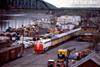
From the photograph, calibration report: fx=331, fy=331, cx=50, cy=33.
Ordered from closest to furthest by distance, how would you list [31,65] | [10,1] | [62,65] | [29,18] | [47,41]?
[62,65] < [31,65] < [47,41] < [10,1] < [29,18]

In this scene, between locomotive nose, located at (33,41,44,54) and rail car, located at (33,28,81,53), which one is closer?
locomotive nose, located at (33,41,44,54)

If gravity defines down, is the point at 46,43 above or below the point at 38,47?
above

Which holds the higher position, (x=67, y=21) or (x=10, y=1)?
(x=10, y=1)

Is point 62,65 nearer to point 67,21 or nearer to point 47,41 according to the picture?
point 47,41

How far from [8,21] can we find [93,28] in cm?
3945

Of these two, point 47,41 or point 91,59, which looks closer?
point 91,59

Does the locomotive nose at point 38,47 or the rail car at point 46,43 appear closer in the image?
the locomotive nose at point 38,47

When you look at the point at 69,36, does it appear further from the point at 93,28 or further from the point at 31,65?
the point at 31,65

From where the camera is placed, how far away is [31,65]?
2822cm

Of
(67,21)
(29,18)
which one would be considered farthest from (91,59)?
(29,18)

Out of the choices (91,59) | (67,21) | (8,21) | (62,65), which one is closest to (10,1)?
(67,21)

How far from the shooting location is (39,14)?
75.5 metres

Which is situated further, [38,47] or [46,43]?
[46,43]

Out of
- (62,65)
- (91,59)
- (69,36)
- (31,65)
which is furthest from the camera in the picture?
(69,36)
